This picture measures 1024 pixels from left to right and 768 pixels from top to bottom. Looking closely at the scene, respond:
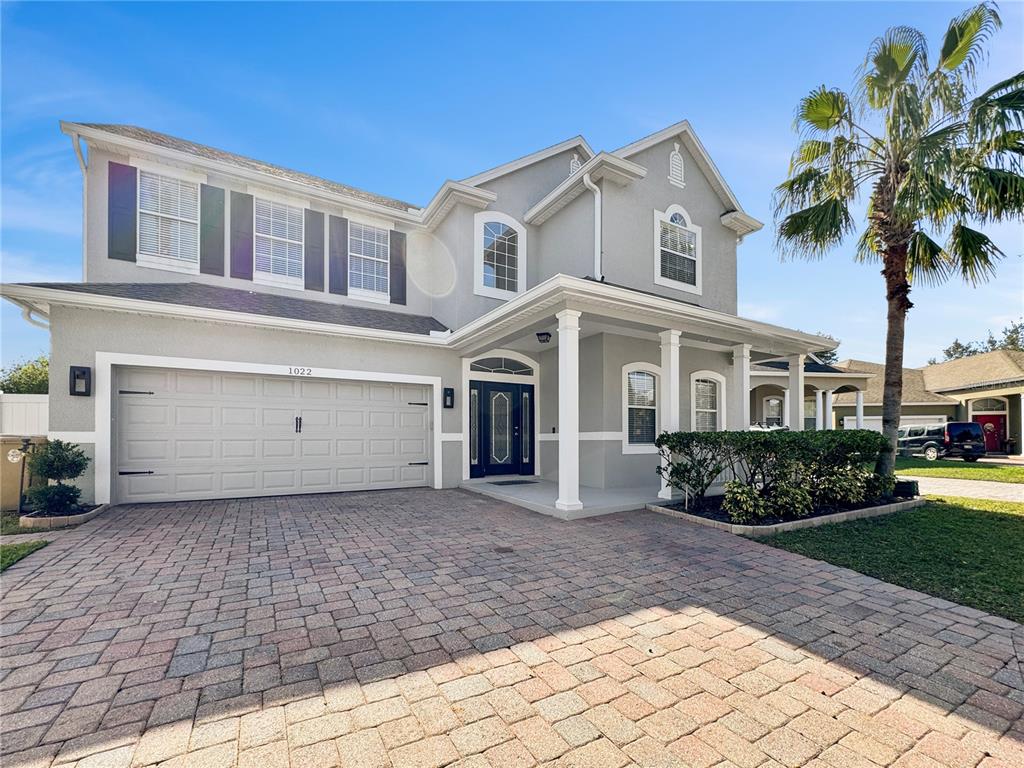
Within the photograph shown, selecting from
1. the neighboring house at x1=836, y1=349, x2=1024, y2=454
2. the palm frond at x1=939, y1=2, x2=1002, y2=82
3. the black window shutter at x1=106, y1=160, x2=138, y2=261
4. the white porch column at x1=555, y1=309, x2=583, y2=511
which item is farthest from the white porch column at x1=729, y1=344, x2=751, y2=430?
the neighboring house at x1=836, y1=349, x2=1024, y2=454

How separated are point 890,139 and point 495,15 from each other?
7252mm

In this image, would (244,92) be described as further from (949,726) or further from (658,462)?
(949,726)

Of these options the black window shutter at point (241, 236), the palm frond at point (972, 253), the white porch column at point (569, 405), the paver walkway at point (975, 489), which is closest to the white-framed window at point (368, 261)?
the black window shutter at point (241, 236)

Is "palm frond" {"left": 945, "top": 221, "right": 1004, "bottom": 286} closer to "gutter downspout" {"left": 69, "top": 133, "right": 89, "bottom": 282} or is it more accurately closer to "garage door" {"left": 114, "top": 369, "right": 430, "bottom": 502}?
"garage door" {"left": 114, "top": 369, "right": 430, "bottom": 502}

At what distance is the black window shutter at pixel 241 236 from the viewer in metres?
8.69

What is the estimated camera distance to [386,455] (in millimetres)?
9016

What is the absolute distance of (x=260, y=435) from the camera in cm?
800

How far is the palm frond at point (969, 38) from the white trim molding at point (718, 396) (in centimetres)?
640

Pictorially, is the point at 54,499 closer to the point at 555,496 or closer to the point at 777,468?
the point at 555,496

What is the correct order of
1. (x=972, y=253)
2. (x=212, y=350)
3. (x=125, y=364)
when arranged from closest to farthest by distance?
(x=125, y=364), (x=212, y=350), (x=972, y=253)

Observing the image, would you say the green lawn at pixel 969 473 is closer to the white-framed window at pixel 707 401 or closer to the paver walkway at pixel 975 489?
the paver walkway at pixel 975 489

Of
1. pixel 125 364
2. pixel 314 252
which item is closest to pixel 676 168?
pixel 314 252

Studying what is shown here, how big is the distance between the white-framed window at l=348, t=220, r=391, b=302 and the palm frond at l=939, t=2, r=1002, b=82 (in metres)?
10.6

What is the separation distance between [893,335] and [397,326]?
369 inches
